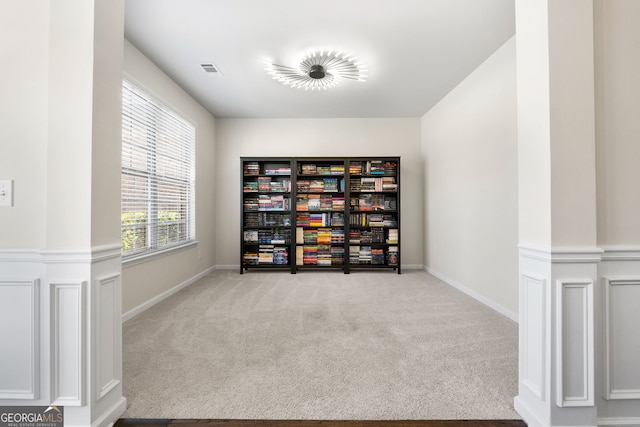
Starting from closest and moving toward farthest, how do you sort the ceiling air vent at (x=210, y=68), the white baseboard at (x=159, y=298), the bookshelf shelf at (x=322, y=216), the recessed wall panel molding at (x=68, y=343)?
the recessed wall panel molding at (x=68, y=343) < the white baseboard at (x=159, y=298) < the ceiling air vent at (x=210, y=68) < the bookshelf shelf at (x=322, y=216)

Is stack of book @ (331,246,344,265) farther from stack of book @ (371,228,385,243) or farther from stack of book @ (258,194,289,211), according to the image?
stack of book @ (258,194,289,211)

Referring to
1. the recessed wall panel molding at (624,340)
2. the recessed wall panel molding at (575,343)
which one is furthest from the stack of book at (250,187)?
the recessed wall panel molding at (624,340)

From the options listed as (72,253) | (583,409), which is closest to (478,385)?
(583,409)

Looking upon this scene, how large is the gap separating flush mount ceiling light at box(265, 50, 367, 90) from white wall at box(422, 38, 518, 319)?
135 centimetres

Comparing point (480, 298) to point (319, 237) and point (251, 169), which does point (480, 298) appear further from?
point (251, 169)

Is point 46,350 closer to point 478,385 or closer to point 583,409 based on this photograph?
point 478,385

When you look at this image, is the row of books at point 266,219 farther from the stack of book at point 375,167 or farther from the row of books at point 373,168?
A: the stack of book at point 375,167

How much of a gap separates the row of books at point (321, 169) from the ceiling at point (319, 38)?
118 cm

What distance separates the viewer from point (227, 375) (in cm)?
171

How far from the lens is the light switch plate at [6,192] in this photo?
125 centimetres

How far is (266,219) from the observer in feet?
15.4

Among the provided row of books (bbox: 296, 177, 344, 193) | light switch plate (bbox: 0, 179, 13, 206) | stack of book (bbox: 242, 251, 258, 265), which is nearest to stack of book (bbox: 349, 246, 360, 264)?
row of books (bbox: 296, 177, 344, 193)

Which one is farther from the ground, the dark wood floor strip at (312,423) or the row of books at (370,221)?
the row of books at (370,221)

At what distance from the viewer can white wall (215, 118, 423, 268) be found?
485 cm
